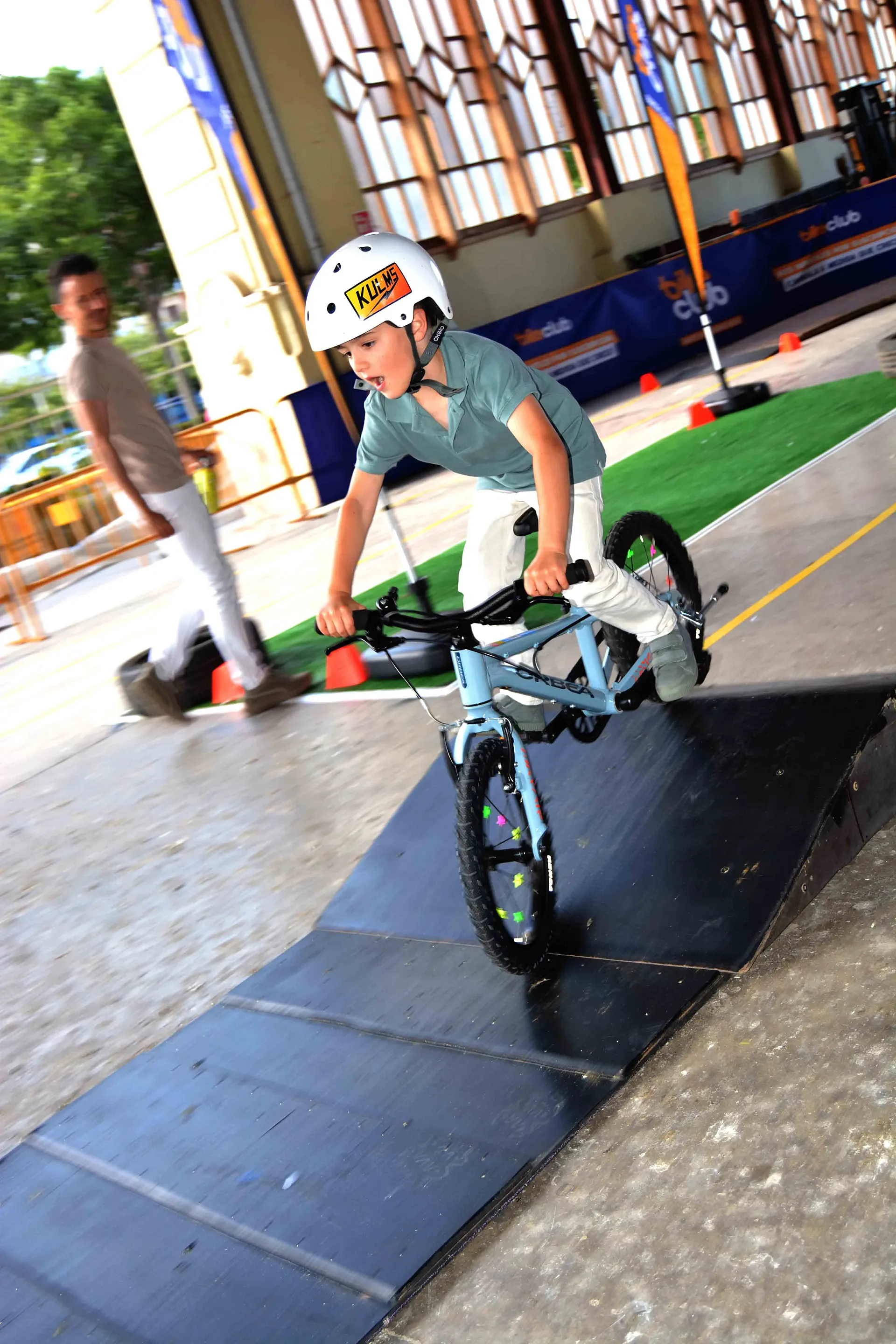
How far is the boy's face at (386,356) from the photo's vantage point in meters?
3.35

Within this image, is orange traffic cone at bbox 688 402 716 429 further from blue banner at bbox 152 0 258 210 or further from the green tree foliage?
the green tree foliage

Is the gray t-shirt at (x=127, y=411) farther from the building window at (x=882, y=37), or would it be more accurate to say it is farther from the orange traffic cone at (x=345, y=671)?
the building window at (x=882, y=37)

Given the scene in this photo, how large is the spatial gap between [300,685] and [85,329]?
2321mm

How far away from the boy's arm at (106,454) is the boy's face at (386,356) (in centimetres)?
322

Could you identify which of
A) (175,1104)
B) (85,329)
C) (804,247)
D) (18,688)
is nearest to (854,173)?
(804,247)

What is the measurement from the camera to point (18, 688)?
35.9 ft

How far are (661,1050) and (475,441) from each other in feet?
5.84

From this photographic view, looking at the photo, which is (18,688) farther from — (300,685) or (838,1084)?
(838,1084)

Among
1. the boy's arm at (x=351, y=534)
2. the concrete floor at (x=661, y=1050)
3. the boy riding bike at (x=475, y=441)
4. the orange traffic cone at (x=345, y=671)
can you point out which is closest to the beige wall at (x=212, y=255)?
the orange traffic cone at (x=345, y=671)

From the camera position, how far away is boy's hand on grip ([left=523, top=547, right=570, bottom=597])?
3047 mm

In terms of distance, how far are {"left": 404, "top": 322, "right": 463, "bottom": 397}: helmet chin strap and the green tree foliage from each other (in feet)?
106

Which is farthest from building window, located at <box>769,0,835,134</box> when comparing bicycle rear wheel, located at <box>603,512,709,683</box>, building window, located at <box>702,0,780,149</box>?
bicycle rear wheel, located at <box>603,512,709,683</box>

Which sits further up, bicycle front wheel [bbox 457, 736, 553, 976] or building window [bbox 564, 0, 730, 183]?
building window [bbox 564, 0, 730, 183]

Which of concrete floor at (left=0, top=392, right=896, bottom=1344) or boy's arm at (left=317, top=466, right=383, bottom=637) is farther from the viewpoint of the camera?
boy's arm at (left=317, top=466, right=383, bottom=637)
